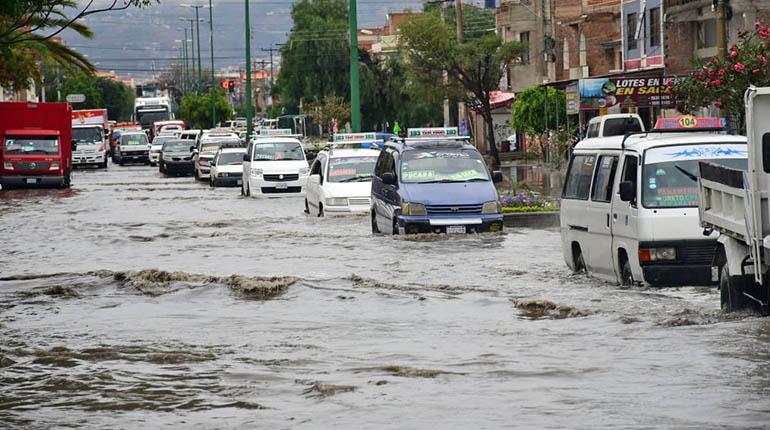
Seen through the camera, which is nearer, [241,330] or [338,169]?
[241,330]

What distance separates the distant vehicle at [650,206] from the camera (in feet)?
51.0

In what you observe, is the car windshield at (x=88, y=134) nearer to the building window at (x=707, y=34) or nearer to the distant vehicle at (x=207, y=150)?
the distant vehicle at (x=207, y=150)

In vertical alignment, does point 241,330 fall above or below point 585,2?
below

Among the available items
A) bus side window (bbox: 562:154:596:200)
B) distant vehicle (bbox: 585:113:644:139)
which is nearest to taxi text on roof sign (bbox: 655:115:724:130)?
bus side window (bbox: 562:154:596:200)

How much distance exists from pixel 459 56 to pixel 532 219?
3282 cm

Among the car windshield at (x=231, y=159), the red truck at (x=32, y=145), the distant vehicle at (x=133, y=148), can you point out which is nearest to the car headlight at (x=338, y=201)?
the car windshield at (x=231, y=159)

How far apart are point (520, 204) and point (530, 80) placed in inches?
1750

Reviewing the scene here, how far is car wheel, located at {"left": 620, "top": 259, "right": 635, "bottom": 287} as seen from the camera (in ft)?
52.7

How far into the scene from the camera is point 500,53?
61.1 m

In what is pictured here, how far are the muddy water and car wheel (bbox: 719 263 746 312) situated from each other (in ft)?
0.49

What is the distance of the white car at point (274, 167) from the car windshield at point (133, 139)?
145ft

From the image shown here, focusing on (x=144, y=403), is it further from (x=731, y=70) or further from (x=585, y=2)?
(x=585, y=2)

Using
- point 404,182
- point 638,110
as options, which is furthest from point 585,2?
point 404,182

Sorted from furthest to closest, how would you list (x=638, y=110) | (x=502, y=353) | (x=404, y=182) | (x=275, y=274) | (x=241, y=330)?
(x=638, y=110), (x=404, y=182), (x=275, y=274), (x=241, y=330), (x=502, y=353)
